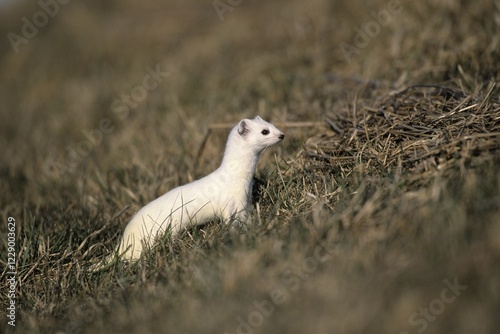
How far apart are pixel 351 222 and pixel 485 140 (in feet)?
3.54

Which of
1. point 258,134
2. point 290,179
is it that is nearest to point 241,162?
point 258,134

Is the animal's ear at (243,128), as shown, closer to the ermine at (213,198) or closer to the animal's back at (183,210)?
the ermine at (213,198)

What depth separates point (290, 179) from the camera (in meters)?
4.08

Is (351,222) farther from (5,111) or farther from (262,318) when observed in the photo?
(5,111)

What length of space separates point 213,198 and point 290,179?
0.56 m

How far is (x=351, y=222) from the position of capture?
3213mm

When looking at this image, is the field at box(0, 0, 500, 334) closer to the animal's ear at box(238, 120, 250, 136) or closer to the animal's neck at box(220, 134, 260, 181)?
the animal's neck at box(220, 134, 260, 181)

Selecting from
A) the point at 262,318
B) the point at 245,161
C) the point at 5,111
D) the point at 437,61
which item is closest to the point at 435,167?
the point at 245,161

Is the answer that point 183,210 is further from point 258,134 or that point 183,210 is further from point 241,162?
point 258,134

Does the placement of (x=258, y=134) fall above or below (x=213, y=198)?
above

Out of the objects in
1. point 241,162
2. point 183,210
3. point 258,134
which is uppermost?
point 258,134

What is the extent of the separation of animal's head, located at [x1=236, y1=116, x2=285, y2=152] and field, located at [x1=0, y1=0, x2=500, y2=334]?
1.04 ft

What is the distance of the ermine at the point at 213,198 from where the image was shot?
4039 millimetres

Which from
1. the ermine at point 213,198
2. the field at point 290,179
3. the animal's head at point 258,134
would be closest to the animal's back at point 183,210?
the ermine at point 213,198
